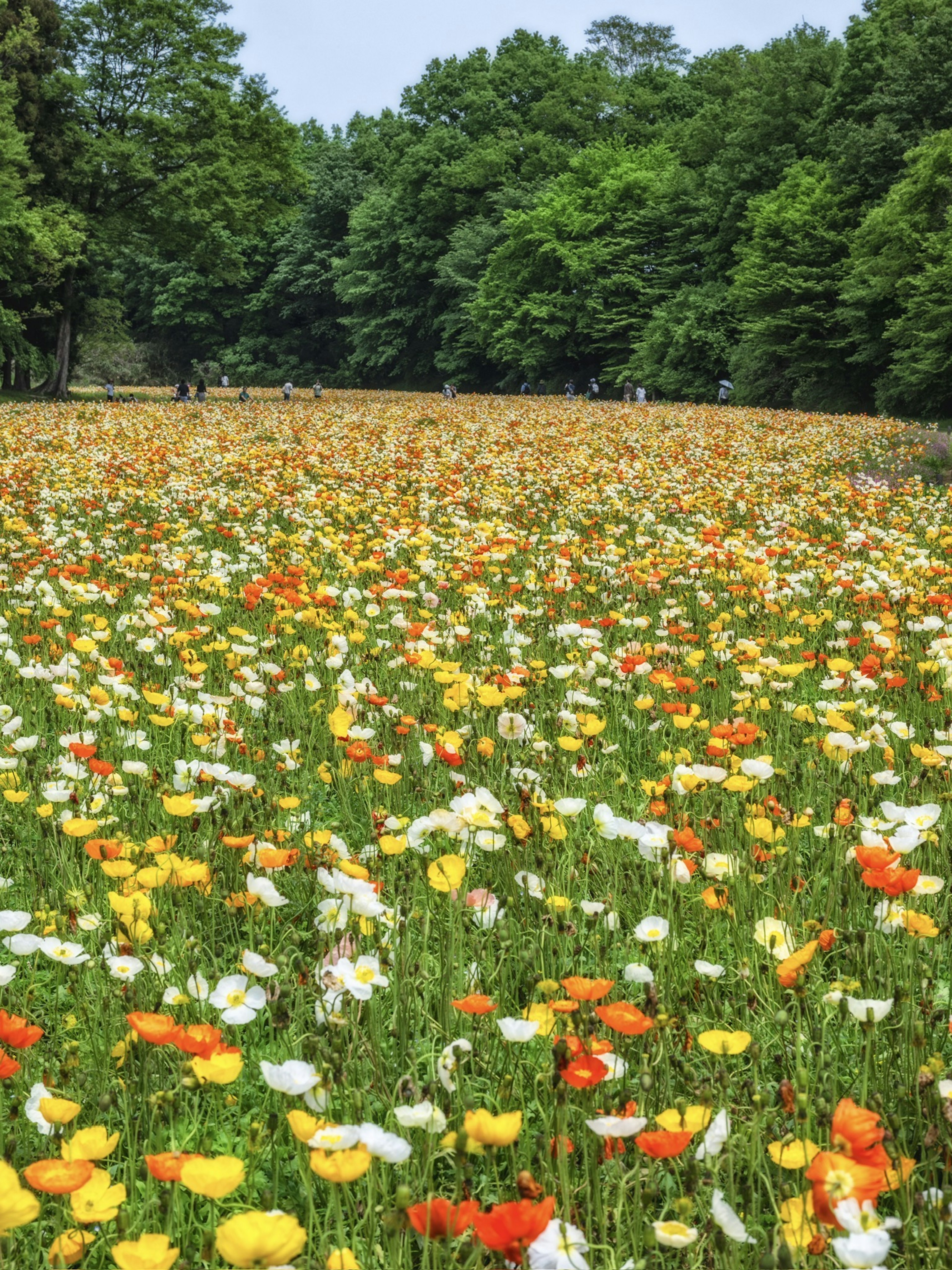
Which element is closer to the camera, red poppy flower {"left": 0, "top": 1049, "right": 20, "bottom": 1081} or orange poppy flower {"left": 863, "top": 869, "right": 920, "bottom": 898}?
red poppy flower {"left": 0, "top": 1049, "right": 20, "bottom": 1081}

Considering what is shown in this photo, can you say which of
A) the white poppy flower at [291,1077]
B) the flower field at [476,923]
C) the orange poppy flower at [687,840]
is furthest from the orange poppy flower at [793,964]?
the white poppy flower at [291,1077]

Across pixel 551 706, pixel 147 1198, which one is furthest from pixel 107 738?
→ pixel 147 1198

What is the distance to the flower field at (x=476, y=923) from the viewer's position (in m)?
1.56

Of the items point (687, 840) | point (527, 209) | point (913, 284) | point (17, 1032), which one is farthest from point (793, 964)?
point (527, 209)

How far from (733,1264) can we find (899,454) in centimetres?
1512

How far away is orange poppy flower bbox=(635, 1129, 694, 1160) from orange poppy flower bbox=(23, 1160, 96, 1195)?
0.69 metres

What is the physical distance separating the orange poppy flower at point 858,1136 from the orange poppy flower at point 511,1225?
0.40 metres

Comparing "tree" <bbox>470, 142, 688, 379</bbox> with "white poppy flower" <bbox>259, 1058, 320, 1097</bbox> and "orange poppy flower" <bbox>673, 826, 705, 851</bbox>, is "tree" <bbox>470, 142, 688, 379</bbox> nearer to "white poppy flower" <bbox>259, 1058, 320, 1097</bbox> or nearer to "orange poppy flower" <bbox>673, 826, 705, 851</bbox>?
"orange poppy flower" <bbox>673, 826, 705, 851</bbox>

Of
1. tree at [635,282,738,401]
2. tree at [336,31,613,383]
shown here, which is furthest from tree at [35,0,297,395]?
tree at [336,31,613,383]

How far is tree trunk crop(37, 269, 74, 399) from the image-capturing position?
3338cm

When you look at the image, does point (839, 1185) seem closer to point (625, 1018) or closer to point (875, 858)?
point (625, 1018)

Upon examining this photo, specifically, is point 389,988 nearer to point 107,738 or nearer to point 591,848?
point 591,848

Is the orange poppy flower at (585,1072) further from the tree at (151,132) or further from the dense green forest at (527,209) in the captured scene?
the tree at (151,132)

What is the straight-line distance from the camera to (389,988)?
252cm
